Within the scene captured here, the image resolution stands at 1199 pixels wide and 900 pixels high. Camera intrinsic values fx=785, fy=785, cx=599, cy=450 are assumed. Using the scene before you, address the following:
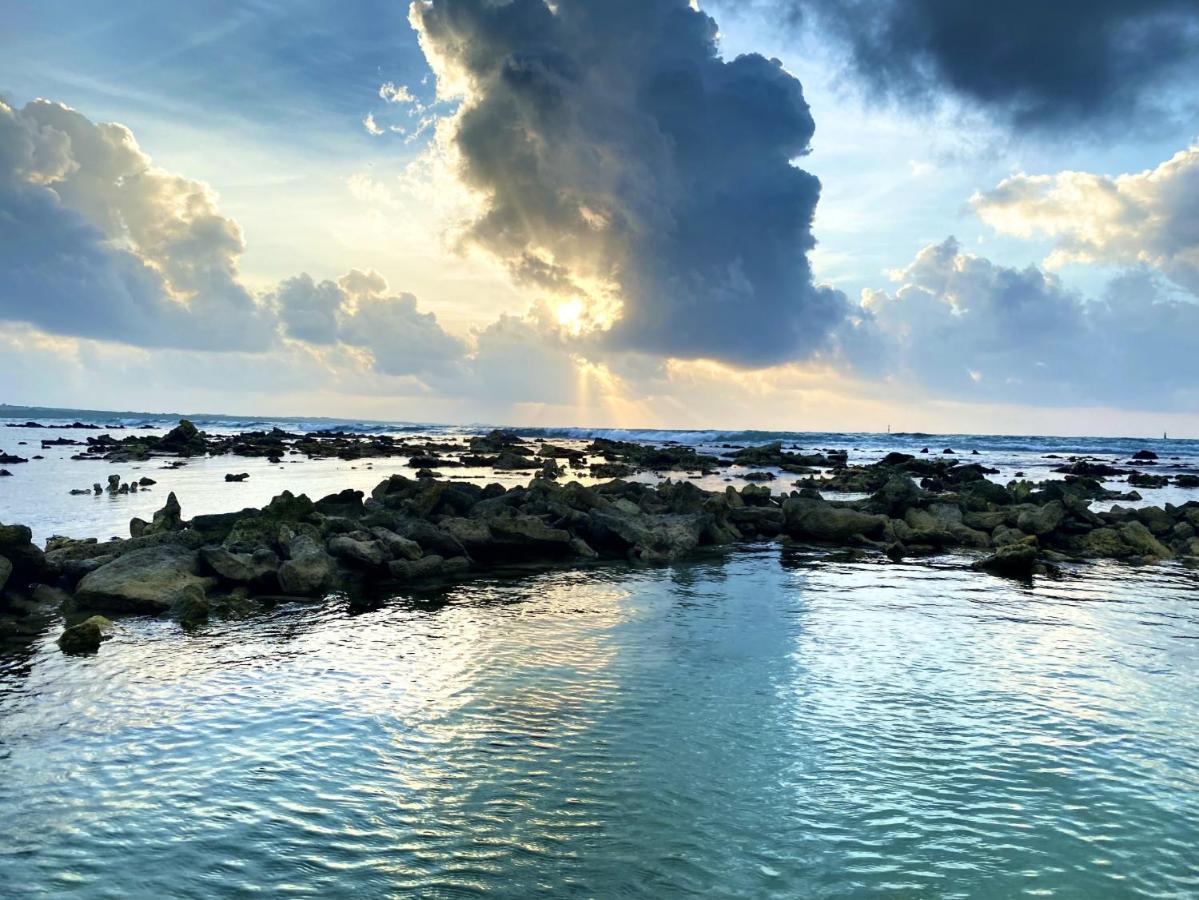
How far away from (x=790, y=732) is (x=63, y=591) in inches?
585

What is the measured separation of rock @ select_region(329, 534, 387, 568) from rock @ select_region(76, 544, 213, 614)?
126 inches

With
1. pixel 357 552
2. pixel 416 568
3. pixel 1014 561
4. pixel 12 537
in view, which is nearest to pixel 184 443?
pixel 357 552

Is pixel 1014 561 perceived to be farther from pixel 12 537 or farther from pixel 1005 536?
pixel 12 537

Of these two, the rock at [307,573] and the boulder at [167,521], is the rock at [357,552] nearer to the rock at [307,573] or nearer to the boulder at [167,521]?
the rock at [307,573]

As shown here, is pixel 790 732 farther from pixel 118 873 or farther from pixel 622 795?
pixel 118 873

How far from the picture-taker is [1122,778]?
28.6ft

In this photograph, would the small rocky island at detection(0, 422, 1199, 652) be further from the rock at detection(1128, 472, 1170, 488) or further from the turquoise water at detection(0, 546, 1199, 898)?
the rock at detection(1128, 472, 1170, 488)

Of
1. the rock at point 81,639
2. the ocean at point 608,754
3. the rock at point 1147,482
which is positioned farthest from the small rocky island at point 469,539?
the rock at point 1147,482

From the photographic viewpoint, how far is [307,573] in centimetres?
1745

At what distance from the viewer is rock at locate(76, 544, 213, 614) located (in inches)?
600

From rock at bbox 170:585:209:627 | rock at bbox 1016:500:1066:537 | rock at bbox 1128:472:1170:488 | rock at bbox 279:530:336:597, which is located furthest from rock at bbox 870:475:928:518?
rock at bbox 1128:472:1170:488

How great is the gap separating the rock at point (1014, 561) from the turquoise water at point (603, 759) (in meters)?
6.40

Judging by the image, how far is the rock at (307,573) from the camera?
1741 centimetres

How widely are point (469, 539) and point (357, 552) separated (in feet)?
11.9
